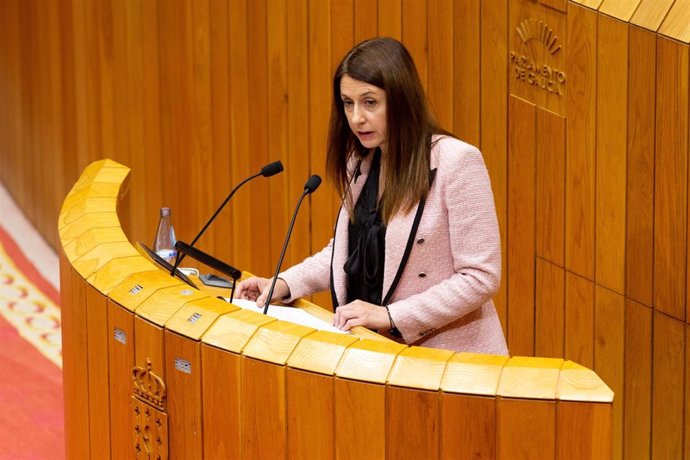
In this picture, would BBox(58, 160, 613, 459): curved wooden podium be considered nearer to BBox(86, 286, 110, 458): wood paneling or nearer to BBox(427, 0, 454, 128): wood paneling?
BBox(86, 286, 110, 458): wood paneling

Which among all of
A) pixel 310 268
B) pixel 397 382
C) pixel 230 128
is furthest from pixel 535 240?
pixel 397 382

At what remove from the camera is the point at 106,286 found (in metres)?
2.11

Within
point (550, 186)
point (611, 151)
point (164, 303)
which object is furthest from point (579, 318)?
point (164, 303)

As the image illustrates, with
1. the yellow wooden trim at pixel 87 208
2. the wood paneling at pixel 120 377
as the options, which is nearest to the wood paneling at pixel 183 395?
the wood paneling at pixel 120 377

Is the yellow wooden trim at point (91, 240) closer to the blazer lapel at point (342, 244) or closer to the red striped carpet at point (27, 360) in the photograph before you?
the blazer lapel at point (342, 244)

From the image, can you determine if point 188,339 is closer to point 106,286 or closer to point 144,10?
point 106,286

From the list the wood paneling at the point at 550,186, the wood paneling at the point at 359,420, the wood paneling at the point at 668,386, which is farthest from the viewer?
the wood paneling at the point at 550,186

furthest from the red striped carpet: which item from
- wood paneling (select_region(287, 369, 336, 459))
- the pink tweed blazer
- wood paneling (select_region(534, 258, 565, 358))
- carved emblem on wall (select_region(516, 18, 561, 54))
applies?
wood paneling (select_region(287, 369, 336, 459))

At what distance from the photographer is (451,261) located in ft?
7.64

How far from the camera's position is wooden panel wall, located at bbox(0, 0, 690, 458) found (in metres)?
3.01

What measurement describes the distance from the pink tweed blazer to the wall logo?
966mm

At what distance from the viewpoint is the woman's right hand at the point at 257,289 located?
8.09 feet

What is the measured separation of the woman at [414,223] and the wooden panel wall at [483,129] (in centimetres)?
81

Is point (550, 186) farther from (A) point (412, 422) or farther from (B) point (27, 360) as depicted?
(B) point (27, 360)
